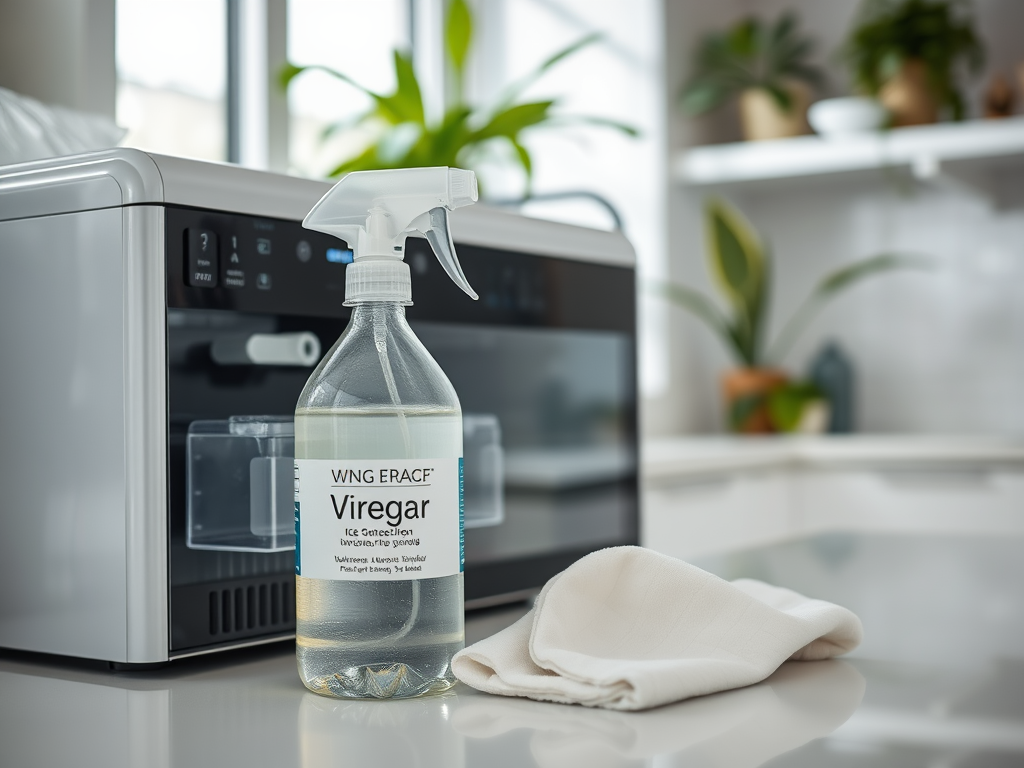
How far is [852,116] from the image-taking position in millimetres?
2684

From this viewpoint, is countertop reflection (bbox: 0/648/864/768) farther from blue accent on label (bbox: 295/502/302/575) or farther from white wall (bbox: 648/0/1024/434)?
white wall (bbox: 648/0/1024/434)

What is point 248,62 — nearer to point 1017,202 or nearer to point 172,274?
point 172,274

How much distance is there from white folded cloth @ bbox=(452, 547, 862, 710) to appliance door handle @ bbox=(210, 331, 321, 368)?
0.22 m

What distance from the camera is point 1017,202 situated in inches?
113

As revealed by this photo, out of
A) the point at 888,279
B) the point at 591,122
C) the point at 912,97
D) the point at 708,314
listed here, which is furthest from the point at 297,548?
the point at 888,279

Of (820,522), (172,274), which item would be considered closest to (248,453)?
(172,274)

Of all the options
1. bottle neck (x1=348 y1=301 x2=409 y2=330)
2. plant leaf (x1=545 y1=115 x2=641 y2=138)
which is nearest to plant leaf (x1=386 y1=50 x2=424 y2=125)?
plant leaf (x1=545 y1=115 x2=641 y2=138)

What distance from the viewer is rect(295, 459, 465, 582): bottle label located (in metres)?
0.50

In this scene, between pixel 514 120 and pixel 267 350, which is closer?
pixel 267 350

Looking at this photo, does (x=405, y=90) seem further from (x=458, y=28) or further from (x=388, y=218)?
(x=388, y=218)

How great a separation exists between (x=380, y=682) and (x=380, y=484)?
9 cm

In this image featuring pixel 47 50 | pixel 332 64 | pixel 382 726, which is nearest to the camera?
pixel 382 726

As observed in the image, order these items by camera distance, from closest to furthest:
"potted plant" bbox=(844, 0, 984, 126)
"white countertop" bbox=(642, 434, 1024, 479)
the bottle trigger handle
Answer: the bottle trigger handle
"white countertop" bbox=(642, 434, 1024, 479)
"potted plant" bbox=(844, 0, 984, 126)

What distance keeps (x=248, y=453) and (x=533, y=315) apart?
0.90 ft
